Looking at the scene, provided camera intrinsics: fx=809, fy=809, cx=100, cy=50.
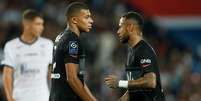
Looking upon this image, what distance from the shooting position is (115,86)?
9.77 metres

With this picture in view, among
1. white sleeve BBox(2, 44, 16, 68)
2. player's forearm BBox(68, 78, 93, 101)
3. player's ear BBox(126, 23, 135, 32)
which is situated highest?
player's ear BBox(126, 23, 135, 32)

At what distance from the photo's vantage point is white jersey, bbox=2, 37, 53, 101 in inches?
451

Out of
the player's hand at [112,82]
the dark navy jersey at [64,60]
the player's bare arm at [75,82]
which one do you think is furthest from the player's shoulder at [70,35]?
the player's hand at [112,82]

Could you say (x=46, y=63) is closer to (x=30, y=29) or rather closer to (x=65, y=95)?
(x=30, y=29)

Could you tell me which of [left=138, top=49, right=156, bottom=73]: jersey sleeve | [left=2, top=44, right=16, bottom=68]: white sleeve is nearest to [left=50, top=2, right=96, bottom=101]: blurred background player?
[left=138, top=49, right=156, bottom=73]: jersey sleeve

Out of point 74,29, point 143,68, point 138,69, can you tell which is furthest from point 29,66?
point 143,68

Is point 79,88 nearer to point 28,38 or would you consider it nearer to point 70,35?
point 70,35

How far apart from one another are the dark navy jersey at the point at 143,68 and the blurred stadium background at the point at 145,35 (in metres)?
6.40

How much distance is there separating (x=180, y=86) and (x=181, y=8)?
3377mm

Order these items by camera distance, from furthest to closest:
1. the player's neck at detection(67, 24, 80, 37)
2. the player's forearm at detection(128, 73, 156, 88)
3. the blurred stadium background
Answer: the blurred stadium background < the player's neck at detection(67, 24, 80, 37) < the player's forearm at detection(128, 73, 156, 88)

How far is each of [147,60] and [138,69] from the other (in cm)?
20

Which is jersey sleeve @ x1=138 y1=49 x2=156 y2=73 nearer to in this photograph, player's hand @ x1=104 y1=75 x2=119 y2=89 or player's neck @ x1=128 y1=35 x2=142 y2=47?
player's neck @ x1=128 y1=35 x2=142 y2=47

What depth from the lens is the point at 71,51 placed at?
9.63 metres

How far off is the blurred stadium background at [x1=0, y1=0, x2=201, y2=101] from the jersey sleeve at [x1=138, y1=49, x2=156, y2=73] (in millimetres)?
6538
